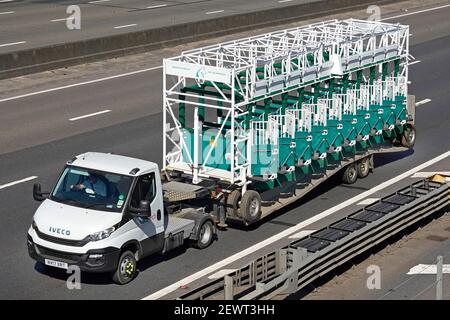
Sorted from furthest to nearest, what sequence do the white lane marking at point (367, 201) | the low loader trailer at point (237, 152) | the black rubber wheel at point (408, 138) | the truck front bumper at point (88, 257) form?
the black rubber wheel at point (408, 138) < the white lane marking at point (367, 201) < the low loader trailer at point (237, 152) < the truck front bumper at point (88, 257)

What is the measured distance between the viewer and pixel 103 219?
18.6 meters

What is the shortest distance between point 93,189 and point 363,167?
9.16 m

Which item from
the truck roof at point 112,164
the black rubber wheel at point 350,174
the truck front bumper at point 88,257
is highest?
the truck roof at point 112,164

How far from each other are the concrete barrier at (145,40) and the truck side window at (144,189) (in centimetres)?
1725

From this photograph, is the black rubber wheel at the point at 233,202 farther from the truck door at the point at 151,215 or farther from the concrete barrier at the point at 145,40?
the concrete barrier at the point at 145,40

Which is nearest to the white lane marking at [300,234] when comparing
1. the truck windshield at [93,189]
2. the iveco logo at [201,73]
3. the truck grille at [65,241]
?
the iveco logo at [201,73]

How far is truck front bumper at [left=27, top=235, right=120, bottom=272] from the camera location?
719 inches

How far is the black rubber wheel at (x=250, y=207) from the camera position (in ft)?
71.1

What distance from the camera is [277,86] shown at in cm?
2275

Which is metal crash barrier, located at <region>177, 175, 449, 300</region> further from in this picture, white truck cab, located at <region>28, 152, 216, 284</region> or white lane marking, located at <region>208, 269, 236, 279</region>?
white truck cab, located at <region>28, 152, 216, 284</region>

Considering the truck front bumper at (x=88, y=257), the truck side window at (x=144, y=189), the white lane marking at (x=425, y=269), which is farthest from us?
the white lane marking at (x=425, y=269)

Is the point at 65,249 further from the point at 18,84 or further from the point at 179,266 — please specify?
the point at 18,84

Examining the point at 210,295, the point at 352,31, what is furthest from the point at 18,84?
the point at 210,295
